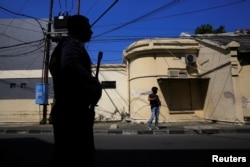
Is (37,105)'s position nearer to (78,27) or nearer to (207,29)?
(78,27)

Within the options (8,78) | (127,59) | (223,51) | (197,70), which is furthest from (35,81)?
(223,51)

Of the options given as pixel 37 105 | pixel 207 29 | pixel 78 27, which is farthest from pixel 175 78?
pixel 207 29

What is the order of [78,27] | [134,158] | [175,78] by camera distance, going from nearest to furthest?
[78,27] < [134,158] < [175,78]

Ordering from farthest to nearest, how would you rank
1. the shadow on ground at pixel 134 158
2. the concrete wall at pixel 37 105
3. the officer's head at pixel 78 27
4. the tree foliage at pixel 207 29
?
the tree foliage at pixel 207 29 < the concrete wall at pixel 37 105 < the shadow on ground at pixel 134 158 < the officer's head at pixel 78 27

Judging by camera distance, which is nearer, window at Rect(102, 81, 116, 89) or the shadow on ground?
the shadow on ground

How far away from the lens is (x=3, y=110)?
2077cm

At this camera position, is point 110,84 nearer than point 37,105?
Yes

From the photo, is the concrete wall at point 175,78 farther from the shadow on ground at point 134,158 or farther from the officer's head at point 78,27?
the officer's head at point 78,27

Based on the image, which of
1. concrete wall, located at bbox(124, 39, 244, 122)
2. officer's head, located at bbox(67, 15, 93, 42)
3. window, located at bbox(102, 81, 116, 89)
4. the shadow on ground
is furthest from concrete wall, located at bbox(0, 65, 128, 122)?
officer's head, located at bbox(67, 15, 93, 42)

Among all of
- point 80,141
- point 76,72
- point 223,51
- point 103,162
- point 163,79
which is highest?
point 223,51

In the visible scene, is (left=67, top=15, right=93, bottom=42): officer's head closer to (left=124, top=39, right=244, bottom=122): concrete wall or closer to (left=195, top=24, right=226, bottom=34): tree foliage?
(left=124, top=39, right=244, bottom=122): concrete wall

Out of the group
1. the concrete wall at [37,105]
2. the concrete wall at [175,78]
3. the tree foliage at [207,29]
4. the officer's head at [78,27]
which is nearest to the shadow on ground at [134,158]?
the officer's head at [78,27]

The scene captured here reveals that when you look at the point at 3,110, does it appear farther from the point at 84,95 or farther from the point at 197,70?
the point at 84,95

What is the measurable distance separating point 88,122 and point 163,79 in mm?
14660
